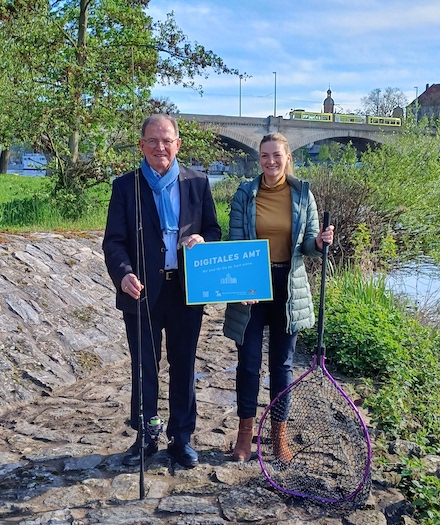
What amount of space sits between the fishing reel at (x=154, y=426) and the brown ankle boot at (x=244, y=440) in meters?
0.52

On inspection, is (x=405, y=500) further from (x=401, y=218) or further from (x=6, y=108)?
(x=6, y=108)

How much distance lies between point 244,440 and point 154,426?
1.99ft

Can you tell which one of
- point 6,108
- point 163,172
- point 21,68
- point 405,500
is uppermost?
point 21,68

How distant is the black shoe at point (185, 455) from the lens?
12.2 feet

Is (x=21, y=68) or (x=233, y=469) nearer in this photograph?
(x=233, y=469)

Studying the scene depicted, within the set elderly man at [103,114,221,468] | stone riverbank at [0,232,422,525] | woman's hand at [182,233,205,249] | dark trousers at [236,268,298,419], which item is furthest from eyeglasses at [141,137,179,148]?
stone riverbank at [0,232,422,525]

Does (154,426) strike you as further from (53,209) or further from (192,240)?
(53,209)

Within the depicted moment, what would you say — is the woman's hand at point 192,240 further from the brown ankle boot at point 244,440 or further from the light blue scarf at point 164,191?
the brown ankle boot at point 244,440

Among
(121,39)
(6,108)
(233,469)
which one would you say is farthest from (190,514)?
(121,39)

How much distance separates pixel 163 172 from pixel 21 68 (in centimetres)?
837

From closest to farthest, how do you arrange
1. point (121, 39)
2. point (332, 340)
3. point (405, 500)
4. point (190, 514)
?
1. point (190, 514)
2. point (405, 500)
3. point (332, 340)
4. point (121, 39)

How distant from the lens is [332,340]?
5953 millimetres

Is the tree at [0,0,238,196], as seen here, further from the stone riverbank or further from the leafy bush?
the leafy bush

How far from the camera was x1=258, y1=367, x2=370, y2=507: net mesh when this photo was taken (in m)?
3.44
